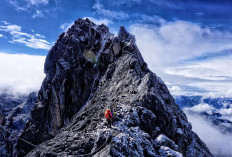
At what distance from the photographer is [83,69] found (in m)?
59.9

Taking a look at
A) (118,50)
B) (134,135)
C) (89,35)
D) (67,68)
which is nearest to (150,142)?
(134,135)

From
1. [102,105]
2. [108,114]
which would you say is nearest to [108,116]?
[108,114]

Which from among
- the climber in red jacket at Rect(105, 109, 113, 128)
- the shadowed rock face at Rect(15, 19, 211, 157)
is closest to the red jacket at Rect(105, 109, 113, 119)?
the climber in red jacket at Rect(105, 109, 113, 128)

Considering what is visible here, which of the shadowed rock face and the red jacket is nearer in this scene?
the shadowed rock face

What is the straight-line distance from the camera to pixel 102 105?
83.0 ft

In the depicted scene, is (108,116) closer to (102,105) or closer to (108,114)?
(108,114)

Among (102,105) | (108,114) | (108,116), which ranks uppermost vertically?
(108,114)

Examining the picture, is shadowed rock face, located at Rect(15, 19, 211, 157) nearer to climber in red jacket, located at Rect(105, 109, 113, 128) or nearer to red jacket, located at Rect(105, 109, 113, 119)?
climber in red jacket, located at Rect(105, 109, 113, 128)

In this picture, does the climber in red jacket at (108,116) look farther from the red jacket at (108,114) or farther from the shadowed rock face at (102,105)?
the shadowed rock face at (102,105)

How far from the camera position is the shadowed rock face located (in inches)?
630

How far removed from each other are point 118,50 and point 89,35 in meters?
21.3

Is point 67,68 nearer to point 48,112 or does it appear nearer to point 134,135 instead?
point 48,112

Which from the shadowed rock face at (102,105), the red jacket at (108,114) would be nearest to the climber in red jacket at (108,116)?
the red jacket at (108,114)

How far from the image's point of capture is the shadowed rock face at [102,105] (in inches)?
630
